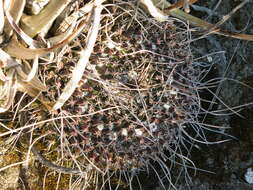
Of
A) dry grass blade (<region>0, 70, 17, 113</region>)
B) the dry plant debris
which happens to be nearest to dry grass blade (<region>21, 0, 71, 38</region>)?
the dry plant debris

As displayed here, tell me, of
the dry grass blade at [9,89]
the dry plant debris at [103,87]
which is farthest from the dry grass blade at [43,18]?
the dry grass blade at [9,89]

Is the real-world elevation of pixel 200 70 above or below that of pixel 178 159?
above

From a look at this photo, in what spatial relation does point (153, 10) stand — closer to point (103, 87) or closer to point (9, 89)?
point (103, 87)

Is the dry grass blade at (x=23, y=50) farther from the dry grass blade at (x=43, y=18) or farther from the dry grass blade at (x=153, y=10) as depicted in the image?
the dry grass blade at (x=153, y=10)

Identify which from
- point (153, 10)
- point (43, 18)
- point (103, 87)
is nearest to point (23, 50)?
point (43, 18)

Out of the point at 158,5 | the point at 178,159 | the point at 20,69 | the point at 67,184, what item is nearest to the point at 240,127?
the point at 178,159

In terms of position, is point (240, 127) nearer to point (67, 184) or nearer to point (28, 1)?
point (67, 184)

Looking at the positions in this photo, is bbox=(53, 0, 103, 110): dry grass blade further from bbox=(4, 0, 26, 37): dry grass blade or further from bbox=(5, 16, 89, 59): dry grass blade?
bbox=(4, 0, 26, 37): dry grass blade

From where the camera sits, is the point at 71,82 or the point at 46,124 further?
the point at 46,124
